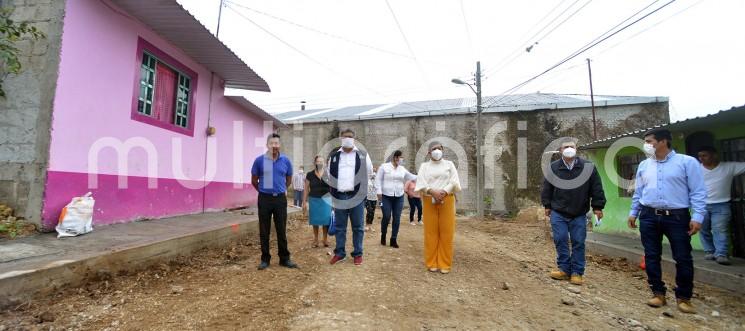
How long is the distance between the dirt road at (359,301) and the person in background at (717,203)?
0.97 meters

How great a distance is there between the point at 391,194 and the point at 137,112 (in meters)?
4.30

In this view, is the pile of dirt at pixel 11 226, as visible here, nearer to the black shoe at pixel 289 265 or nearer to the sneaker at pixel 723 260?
the black shoe at pixel 289 265

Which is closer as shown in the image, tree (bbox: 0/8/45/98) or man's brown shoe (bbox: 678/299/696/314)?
man's brown shoe (bbox: 678/299/696/314)

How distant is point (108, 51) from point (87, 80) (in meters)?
0.57

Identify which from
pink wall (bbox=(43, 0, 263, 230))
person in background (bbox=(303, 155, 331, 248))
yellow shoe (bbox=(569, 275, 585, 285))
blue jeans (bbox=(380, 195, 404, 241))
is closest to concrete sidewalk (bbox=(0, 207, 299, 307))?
pink wall (bbox=(43, 0, 263, 230))

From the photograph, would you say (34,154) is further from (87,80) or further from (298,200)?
(298,200)

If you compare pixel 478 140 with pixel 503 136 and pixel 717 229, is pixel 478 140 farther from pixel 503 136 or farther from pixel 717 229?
pixel 717 229

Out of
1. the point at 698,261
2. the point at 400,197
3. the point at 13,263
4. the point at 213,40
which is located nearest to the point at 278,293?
the point at 13,263

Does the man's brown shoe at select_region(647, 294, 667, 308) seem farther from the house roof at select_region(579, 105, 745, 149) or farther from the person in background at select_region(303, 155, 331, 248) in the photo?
the person in background at select_region(303, 155, 331, 248)

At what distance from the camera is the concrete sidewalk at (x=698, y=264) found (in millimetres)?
4035

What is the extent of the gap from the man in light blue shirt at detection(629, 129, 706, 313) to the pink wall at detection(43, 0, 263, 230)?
6.70 meters

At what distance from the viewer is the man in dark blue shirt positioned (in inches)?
171

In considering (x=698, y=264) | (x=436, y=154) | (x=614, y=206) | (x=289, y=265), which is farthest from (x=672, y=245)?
(x=614, y=206)

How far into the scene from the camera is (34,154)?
4324 mm
